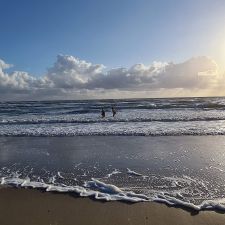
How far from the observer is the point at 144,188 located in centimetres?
870

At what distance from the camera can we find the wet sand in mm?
6484

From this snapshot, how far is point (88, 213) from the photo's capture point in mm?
6934

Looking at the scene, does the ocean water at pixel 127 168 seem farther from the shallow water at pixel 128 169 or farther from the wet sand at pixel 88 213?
the wet sand at pixel 88 213

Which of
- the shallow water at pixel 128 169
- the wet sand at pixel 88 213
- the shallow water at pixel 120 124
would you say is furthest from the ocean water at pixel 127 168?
the shallow water at pixel 120 124

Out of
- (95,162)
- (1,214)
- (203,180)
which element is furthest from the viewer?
(95,162)

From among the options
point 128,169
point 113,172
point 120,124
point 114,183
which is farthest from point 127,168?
point 120,124

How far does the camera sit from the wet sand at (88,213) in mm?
6484

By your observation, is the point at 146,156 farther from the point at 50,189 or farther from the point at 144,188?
the point at 50,189

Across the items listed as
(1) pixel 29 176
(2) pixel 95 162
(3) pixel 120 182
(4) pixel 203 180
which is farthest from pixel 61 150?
(4) pixel 203 180

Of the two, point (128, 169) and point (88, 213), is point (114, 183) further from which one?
point (88, 213)

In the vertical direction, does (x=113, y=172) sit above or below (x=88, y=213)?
below

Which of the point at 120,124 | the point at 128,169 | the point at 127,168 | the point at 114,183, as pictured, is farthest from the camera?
the point at 120,124

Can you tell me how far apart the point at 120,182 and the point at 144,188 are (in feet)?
2.81

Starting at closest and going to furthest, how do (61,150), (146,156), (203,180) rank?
(203,180) → (146,156) → (61,150)
